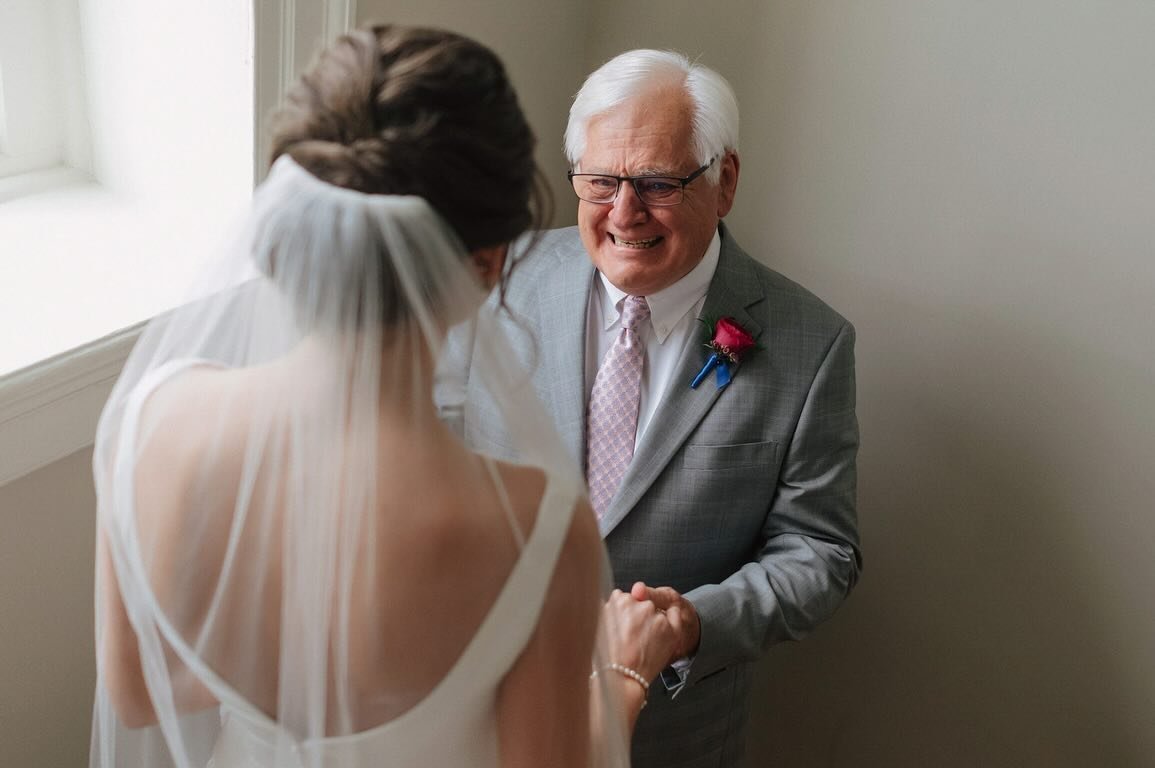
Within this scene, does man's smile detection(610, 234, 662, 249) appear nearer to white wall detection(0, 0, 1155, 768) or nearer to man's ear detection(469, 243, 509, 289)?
white wall detection(0, 0, 1155, 768)

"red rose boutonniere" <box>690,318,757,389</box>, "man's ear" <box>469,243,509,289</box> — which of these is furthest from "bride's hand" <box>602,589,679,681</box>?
"man's ear" <box>469,243,509,289</box>

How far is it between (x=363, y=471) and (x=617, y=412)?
92 cm

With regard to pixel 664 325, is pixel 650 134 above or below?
above

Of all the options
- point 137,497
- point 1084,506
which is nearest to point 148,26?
point 137,497

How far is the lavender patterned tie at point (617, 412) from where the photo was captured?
6.24 ft

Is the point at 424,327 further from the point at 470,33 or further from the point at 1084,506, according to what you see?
the point at 1084,506

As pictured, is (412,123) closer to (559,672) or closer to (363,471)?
(363,471)

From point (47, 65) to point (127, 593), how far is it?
1.21m

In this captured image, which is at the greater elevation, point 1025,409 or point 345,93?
point 345,93

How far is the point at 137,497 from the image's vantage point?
3.56 feet

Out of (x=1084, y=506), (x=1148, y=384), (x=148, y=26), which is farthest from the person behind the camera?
(x=1084, y=506)

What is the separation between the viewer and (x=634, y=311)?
192cm

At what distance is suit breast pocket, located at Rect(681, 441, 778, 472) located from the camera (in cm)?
185

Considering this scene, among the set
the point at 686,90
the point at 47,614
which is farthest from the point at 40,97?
the point at 686,90
